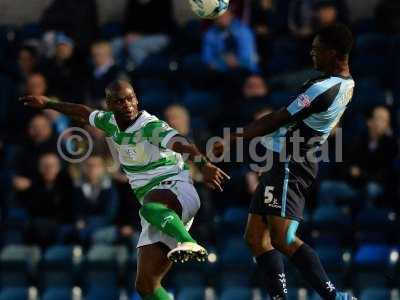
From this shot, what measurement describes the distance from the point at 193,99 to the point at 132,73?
109 centimetres

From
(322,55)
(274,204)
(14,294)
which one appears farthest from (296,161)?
(14,294)

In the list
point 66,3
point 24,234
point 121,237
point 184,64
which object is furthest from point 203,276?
point 66,3

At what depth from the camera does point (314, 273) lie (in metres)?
10.0

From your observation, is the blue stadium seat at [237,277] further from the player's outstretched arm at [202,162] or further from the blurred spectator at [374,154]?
the player's outstretched arm at [202,162]

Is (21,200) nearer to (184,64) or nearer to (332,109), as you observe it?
(184,64)

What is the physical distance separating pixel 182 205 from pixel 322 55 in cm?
153

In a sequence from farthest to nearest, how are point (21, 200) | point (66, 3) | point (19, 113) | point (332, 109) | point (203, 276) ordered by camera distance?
point (66, 3) → point (19, 113) → point (21, 200) → point (203, 276) → point (332, 109)

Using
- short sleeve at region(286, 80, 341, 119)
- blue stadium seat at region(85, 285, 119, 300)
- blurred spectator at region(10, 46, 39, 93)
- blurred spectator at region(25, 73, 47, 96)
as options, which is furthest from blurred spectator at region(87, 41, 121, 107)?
short sleeve at region(286, 80, 341, 119)

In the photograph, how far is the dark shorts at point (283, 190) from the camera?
33.2 feet

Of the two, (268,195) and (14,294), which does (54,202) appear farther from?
(268,195)

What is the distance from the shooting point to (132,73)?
Result: 16.5 metres

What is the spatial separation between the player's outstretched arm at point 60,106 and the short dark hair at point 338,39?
6.48ft

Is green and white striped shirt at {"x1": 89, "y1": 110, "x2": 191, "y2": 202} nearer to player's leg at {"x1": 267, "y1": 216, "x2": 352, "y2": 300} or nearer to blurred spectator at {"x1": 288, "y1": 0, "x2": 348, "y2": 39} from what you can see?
player's leg at {"x1": 267, "y1": 216, "x2": 352, "y2": 300}

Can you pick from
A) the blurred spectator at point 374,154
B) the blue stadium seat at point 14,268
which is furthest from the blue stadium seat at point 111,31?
the blurred spectator at point 374,154
